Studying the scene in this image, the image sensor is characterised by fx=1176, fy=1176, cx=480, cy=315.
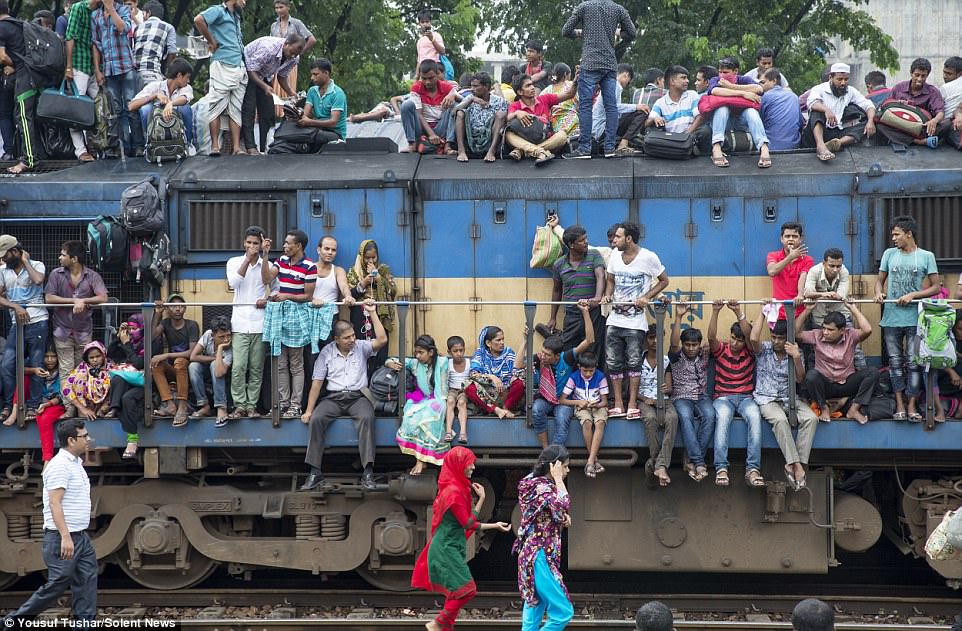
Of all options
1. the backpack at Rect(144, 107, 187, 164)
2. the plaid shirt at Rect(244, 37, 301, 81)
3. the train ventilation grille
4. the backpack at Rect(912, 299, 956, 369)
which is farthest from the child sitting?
the backpack at Rect(912, 299, 956, 369)

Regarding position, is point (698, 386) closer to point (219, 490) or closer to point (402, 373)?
point (402, 373)

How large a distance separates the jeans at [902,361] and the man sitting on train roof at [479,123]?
436 centimetres

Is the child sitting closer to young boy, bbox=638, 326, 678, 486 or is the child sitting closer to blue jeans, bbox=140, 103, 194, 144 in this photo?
blue jeans, bbox=140, 103, 194, 144

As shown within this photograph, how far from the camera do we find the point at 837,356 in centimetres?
1093

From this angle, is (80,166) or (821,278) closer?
(821,278)

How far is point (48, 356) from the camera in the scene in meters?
11.6

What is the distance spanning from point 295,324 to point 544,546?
11.9ft

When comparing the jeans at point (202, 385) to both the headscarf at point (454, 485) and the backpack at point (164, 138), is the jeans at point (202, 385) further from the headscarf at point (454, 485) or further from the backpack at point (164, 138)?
the headscarf at point (454, 485)

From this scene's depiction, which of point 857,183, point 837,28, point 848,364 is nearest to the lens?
point 848,364

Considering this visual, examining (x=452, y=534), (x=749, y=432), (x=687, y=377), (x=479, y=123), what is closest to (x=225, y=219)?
(x=479, y=123)

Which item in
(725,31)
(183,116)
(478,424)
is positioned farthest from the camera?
(725,31)

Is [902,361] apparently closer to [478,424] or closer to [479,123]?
[478,424]

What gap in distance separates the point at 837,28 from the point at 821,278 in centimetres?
1414

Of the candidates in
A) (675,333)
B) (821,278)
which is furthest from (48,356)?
(821,278)
